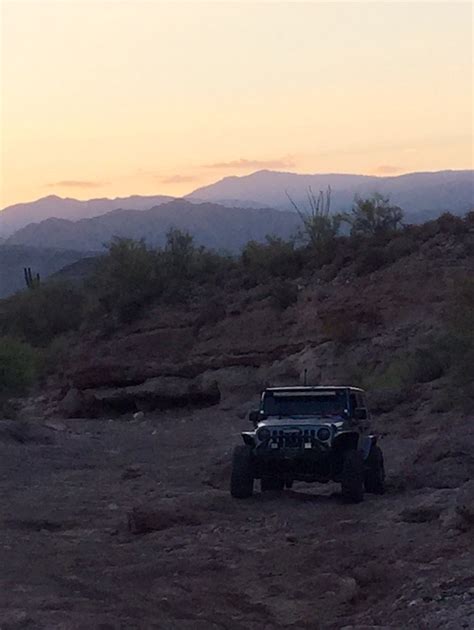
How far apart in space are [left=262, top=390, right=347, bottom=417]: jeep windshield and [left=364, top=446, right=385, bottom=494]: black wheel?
105cm

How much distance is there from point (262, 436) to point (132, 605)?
6.58m

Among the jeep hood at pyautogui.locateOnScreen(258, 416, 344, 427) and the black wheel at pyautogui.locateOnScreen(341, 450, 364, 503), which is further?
the jeep hood at pyautogui.locateOnScreen(258, 416, 344, 427)

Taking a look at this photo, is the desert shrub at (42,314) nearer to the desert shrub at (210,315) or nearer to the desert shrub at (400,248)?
the desert shrub at (210,315)

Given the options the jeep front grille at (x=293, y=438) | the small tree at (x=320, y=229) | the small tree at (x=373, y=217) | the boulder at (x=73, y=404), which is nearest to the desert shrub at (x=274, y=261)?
the small tree at (x=320, y=229)

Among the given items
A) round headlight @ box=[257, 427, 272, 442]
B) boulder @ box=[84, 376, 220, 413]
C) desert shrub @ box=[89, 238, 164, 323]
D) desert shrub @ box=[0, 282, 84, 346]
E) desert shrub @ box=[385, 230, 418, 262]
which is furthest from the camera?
desert shrub @ box=[0, 282, 84, 346]

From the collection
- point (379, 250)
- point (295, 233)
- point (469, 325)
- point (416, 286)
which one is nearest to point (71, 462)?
point (469, 325)

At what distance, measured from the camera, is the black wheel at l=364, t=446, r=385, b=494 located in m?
18.3

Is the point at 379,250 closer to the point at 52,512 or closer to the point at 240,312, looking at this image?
the point at 240,312

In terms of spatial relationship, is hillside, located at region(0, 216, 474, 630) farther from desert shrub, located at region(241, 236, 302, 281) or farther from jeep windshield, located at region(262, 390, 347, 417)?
jeep windshield, located at region(262, 390, 347, 417)

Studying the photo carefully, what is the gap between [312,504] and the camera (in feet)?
56.7

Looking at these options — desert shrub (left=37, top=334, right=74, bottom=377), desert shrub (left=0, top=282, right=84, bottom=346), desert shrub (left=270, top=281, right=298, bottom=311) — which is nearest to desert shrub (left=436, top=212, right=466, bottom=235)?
desert shrub (left=270, top=281, right=298, bottom=311)

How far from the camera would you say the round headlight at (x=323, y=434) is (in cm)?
1712

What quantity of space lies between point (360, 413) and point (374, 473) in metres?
1.02

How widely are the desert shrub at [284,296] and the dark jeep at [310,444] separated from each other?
2637 cm
